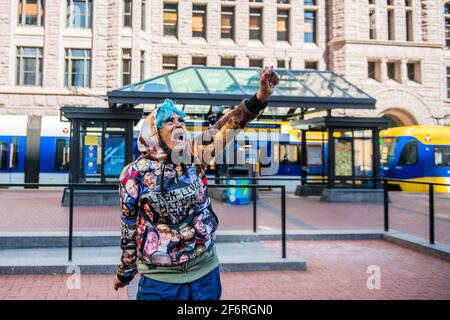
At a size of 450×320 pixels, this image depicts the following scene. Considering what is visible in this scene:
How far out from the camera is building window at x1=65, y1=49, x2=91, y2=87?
81.6 ft

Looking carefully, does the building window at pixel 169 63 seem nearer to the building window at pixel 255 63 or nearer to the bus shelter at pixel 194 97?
the building window at pixel 255 63

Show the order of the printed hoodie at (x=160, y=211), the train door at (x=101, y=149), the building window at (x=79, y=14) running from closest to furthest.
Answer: the printed hoodie at (x=160, y=211)
the train door at (x=101, y=149)
the building window at (x=79, y=14)

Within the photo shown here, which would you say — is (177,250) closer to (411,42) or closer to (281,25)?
(281,25)

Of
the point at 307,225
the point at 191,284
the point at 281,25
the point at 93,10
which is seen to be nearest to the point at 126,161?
the point at 307,225

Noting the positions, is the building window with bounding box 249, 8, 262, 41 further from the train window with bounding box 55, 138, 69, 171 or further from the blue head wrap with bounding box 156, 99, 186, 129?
the blue head wrap with bounding box 156, 99, 186, 129

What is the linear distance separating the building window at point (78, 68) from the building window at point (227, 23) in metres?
9.19

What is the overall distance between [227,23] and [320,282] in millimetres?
25522

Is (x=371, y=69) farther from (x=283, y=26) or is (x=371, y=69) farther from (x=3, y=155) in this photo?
(x=3, y=155)

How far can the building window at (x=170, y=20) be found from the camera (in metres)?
27.4

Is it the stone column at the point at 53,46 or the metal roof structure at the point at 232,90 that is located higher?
the stone column at the point at 53,46

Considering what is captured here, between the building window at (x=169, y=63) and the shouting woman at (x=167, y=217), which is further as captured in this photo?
the building window at (x=169, y=63)

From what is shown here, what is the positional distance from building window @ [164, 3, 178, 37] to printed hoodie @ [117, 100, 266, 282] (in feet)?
87.4

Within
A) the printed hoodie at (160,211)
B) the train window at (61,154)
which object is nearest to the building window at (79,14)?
the train window at (61,154)

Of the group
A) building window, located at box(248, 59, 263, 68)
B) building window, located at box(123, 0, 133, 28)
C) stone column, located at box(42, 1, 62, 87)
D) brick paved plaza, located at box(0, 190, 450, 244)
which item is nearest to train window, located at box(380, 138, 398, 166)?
brick paved plaza, located at box(0, 190, 450, 244)
